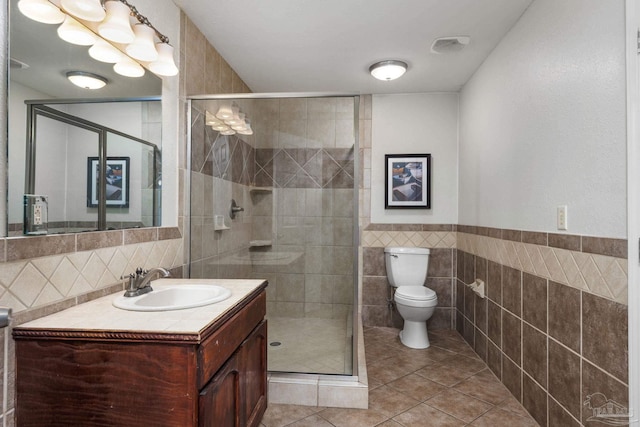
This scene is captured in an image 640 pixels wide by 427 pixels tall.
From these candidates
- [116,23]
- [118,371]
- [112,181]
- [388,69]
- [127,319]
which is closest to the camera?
[118,371]

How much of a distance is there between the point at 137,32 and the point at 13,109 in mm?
650

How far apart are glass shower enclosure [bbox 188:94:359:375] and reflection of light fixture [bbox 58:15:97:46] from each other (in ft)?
2.50

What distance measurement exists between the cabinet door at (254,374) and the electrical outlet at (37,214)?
0.84 metres

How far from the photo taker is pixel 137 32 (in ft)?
4.70

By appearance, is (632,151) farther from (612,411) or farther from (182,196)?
(182,196)

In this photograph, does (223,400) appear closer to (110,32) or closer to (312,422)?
(312,422)

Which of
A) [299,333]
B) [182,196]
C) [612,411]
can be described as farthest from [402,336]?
[182,196]

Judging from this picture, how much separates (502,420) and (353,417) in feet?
2.67

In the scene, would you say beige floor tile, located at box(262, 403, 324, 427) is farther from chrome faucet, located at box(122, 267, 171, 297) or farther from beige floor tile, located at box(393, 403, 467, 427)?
chrome faucet, located at box(122, 267, 171, 297)

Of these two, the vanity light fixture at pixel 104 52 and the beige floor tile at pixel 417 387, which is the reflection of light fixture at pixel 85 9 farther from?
the beige floor tile at pixel 417 387

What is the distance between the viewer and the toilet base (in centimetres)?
275

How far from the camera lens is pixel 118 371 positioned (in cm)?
93

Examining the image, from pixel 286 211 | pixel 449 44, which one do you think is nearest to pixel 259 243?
pixel 286 211

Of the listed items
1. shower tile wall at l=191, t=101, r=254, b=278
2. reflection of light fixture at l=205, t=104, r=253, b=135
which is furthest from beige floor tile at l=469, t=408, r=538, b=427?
reflection of light fixture at l=205, t=104, r=253, b=135
